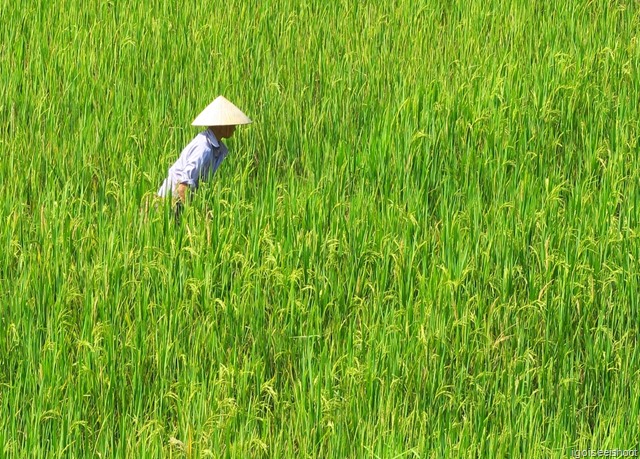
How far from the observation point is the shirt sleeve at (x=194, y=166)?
14.9ft

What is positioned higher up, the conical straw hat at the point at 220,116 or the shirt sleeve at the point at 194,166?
the conical straw hat at the point at 220,116

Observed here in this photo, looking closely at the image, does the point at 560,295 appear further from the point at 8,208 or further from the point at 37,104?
the point at 37,104

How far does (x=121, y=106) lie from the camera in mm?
5367

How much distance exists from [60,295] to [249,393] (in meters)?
0.73

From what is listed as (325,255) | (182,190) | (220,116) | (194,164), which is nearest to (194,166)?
(194,164)

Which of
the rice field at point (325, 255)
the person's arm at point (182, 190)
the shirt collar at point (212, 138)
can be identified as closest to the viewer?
the rice field at point (325, 255)

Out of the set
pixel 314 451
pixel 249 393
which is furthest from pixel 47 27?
pixel 314 451

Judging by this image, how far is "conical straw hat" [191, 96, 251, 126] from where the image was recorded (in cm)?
468

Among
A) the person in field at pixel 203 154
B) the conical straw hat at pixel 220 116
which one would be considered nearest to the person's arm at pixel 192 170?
the person in field at pixel 203 154

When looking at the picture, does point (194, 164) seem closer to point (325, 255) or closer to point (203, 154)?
point (203, 154)

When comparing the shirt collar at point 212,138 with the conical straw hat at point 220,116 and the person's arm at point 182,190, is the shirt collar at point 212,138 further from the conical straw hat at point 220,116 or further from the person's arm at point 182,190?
the person's arm at point 182,190

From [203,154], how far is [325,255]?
854mm

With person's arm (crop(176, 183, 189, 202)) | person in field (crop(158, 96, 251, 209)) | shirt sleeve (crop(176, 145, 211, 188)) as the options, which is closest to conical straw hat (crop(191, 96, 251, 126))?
person in field (crop(158, 96, 251, 209))

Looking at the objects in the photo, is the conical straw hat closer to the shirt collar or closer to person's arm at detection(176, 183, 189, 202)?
A: the shirt collar
